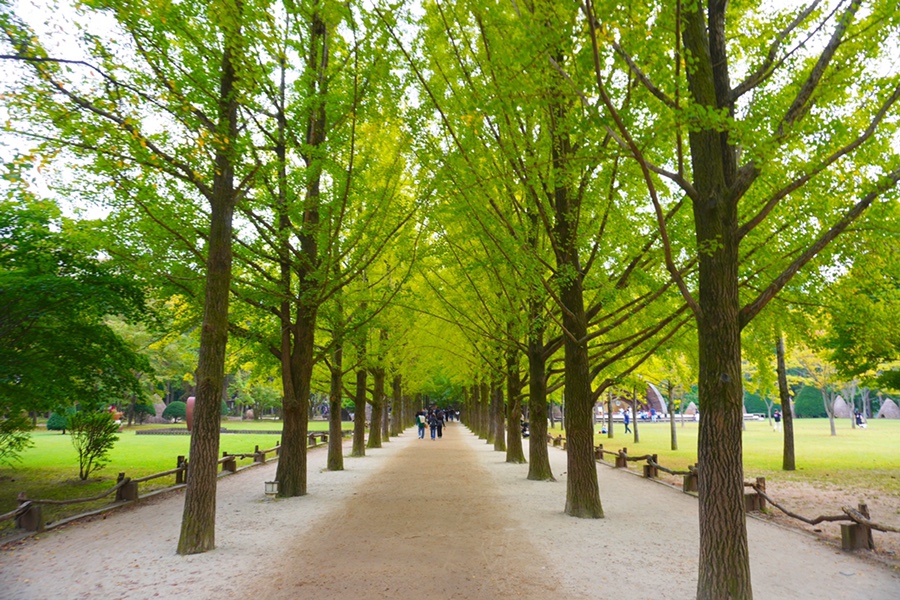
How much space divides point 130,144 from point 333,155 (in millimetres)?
3702

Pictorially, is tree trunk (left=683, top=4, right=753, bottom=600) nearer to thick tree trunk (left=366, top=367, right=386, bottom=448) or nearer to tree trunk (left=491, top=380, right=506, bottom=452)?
tree trunk (left=491, top=380, right=506, bottom=452)

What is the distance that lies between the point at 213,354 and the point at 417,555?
12.7 ft

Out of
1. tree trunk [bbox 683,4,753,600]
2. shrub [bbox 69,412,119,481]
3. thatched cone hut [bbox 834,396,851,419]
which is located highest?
tree trunk [bbox 683,4,753,600]

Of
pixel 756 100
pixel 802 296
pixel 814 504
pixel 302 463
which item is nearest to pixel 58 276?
pixel 302 463

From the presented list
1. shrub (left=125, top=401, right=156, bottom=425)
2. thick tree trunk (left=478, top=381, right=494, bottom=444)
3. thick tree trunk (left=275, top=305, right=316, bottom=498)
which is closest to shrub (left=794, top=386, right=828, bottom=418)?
thick tree trunk (left=478, top=381, right=494, bottom=444)

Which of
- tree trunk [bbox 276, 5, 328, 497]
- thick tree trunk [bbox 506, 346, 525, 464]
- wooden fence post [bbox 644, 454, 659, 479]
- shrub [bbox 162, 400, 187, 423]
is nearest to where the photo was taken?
tree trunk [bbox 276, 5, 328, 497]

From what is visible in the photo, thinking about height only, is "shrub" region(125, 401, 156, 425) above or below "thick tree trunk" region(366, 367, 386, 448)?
below

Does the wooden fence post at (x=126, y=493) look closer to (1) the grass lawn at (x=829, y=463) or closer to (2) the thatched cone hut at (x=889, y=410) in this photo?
(1) the grass lawn at (x=829, y=463)

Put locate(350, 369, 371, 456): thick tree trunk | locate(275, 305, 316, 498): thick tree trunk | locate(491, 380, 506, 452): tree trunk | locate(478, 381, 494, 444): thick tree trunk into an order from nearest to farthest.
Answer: locate(275, 305, 316, 498): thick tree trunk, locate(350, 369, 371, 456): thick tree trunk, locate(491, 380, 506, 452): tree trunk, locate(478, 381, 494, 444): thick tree trunk

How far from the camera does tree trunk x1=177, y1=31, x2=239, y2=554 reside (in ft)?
23.6

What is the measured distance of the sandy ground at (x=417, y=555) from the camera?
566cm

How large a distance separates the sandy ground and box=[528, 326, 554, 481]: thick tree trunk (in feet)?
8.19

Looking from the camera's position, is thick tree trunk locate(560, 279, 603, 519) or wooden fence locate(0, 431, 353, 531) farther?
thick tree trunk locate(560, 279, 603, 519)

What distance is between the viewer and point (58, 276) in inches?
396
